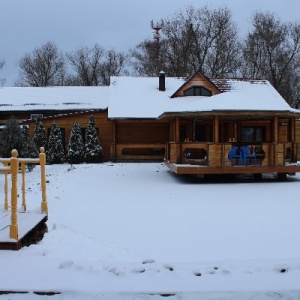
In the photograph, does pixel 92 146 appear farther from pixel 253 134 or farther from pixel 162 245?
pixel 162 245

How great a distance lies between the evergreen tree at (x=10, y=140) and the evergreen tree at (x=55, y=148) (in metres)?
5.18

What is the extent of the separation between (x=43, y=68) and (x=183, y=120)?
32.2m

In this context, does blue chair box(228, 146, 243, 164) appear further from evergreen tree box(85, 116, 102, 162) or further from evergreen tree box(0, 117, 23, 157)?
evergreen tree box(85, 116, 102, 162)

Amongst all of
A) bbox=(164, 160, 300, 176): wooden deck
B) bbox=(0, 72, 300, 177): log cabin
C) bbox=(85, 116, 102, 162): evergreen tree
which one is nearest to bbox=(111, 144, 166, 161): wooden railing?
bbox=(0, 72, 300, 177): log cabin

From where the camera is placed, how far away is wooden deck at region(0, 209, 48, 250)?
5.20 metres

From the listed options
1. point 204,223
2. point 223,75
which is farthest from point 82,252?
point 223,75

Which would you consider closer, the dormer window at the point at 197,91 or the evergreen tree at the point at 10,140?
the evergreen tree at the point at 10,140

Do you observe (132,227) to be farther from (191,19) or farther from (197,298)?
(191,19)

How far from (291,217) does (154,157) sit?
1635 centimetres

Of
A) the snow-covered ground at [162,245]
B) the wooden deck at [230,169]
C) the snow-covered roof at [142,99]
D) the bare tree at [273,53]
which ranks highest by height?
the bare tree at [273,53]

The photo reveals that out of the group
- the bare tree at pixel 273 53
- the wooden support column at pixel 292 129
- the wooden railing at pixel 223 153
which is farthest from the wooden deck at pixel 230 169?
the bare tree at pixel 273 53

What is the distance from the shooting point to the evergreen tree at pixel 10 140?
17688 mm

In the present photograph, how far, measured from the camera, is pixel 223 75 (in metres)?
40.9

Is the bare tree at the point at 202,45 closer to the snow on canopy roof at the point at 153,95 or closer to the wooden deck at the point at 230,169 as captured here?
the snow on canopy roof at the point at 153,95
